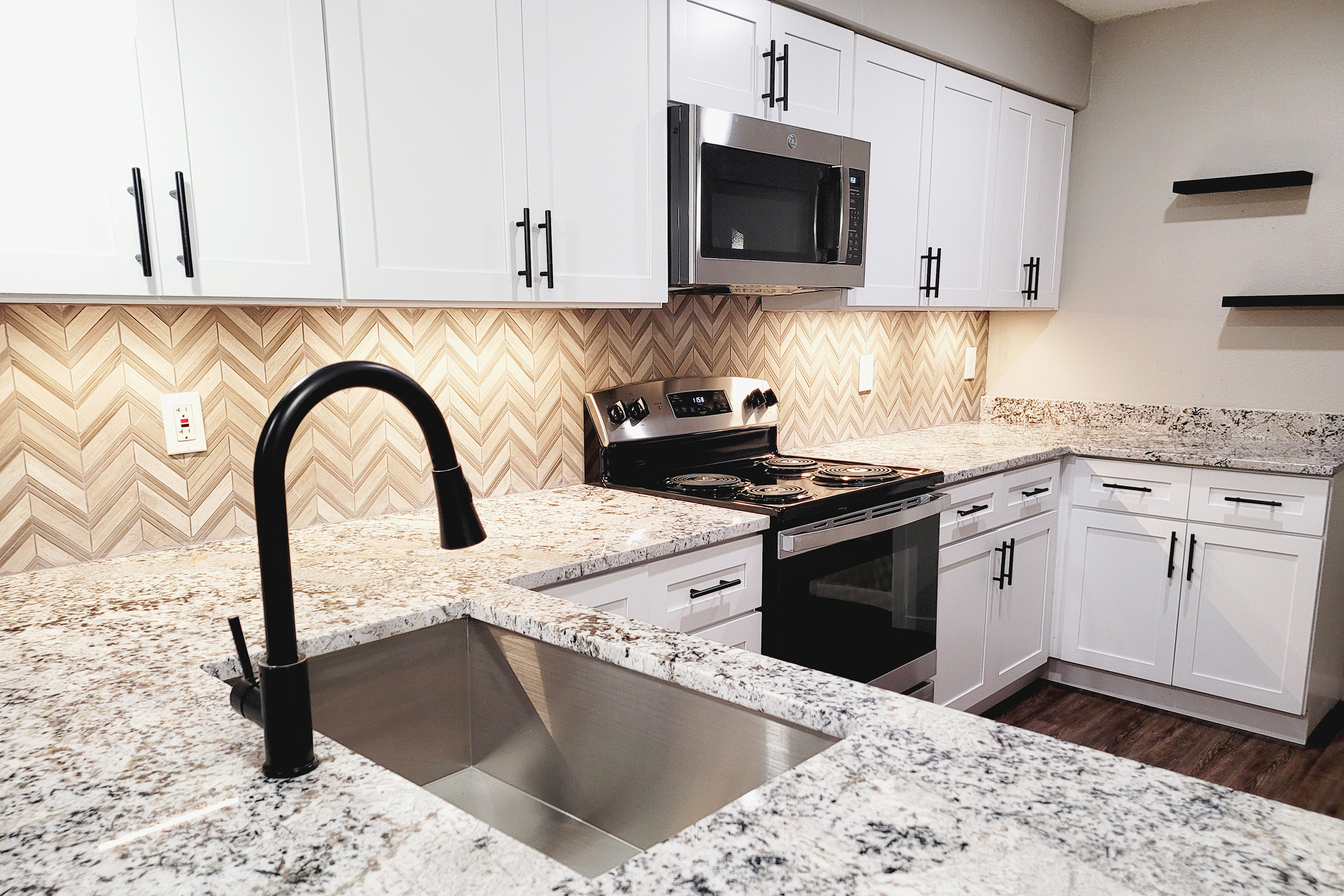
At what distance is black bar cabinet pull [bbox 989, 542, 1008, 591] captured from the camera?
288 cm

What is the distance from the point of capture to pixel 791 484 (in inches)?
92.0

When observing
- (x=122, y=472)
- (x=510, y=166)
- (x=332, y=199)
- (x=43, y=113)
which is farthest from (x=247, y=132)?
(x=122, y=472)

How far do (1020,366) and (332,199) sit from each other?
3.22 m

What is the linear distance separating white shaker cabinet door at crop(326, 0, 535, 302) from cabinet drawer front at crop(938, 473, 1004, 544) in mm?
1519

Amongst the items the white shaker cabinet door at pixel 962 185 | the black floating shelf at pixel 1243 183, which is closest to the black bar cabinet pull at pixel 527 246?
the white shaker cabinet door at pixel 962 185

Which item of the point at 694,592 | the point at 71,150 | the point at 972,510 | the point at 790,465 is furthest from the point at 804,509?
the point at 71,150

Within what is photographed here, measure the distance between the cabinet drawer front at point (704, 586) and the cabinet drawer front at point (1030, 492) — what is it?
1282mm

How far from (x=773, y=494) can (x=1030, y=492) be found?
1.33 meters

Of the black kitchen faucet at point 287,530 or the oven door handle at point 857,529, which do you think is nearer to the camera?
the black kitchen faucet at point 287,530

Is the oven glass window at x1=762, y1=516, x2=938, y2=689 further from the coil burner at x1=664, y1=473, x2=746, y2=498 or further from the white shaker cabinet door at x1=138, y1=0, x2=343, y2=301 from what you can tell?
the white shaker cabinet door at x1=138, y1=0, x2=343, y2=301

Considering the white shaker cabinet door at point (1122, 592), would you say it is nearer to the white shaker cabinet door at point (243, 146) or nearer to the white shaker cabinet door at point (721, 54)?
the white shaker cabinet door at point (721, 54)

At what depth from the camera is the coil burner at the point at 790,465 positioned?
2.53 m

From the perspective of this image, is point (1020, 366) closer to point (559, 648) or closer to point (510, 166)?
point (510, 166)

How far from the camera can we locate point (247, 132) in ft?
4.63
